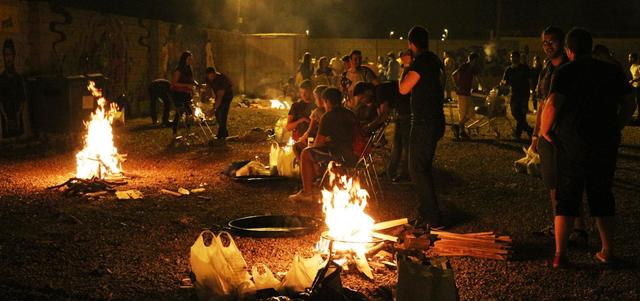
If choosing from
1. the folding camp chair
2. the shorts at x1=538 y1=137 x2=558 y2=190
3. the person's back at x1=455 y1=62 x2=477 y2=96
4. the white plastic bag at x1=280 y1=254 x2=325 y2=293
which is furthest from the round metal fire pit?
the person's back at x1=455 y1=62 x2=477 y2=96

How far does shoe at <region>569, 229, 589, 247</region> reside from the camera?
263 inches

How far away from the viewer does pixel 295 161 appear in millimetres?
9773

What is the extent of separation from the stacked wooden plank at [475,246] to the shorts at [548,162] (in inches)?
26.8

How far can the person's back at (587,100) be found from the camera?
5812 mm

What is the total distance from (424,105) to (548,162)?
1.53 meters

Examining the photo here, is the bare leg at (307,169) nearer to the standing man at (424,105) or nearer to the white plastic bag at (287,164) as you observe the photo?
the white plastic bag at (287,164)

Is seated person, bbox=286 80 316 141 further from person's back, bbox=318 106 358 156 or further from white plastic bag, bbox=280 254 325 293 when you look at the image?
white plastic bag, bbox=280 254 325 293

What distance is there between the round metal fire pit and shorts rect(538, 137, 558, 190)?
7.49 ft

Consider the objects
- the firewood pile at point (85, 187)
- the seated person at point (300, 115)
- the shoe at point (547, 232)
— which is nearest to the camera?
the shoe at point (547, 232)

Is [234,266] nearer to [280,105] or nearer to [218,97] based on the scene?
[218,97]

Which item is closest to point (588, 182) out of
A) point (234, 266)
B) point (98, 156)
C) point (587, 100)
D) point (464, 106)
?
point (587, 100)

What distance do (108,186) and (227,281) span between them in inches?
177

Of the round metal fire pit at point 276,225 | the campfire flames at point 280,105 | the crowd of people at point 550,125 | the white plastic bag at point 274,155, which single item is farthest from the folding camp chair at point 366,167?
the campfire flames at point 280,105

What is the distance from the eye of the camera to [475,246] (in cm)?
633
